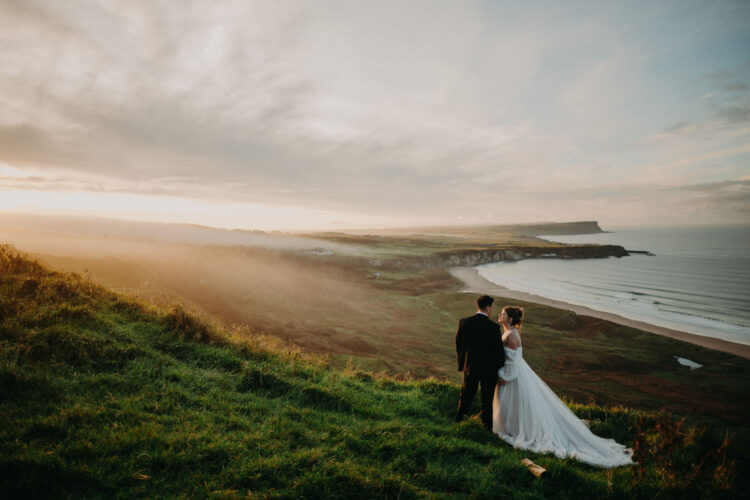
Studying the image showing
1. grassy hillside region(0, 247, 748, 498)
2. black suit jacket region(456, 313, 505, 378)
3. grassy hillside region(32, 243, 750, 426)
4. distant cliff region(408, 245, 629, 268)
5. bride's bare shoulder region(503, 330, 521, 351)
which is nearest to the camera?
grassy hillside region(0, 247, 748, 498)

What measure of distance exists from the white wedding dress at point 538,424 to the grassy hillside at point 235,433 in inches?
21.5

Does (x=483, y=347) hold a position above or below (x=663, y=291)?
above

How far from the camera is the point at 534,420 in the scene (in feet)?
21.0

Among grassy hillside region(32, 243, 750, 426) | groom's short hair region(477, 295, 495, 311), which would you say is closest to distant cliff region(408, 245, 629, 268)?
grassy hillside region(32, 243, 750, 426)

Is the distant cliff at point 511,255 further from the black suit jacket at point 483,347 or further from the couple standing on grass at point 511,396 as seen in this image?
the black suit jacket at point 483,347

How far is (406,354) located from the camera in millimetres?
23047

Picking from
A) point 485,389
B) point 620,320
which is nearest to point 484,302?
point 485,389

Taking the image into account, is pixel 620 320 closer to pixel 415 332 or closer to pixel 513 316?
pixel 415 332

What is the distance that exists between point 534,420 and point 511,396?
0.59 metres

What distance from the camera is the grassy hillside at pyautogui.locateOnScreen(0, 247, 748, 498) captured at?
12.4ft

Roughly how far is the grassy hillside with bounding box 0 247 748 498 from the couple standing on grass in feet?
2.11

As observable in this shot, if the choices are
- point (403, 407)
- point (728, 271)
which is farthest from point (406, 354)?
point (728, 271)

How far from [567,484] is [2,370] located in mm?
9231

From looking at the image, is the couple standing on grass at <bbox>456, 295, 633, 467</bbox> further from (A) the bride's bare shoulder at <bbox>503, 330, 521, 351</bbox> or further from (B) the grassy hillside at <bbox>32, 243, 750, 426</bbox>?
(B) the grassy hillside at <bbox>32, 243, 750, 426</bbox>
